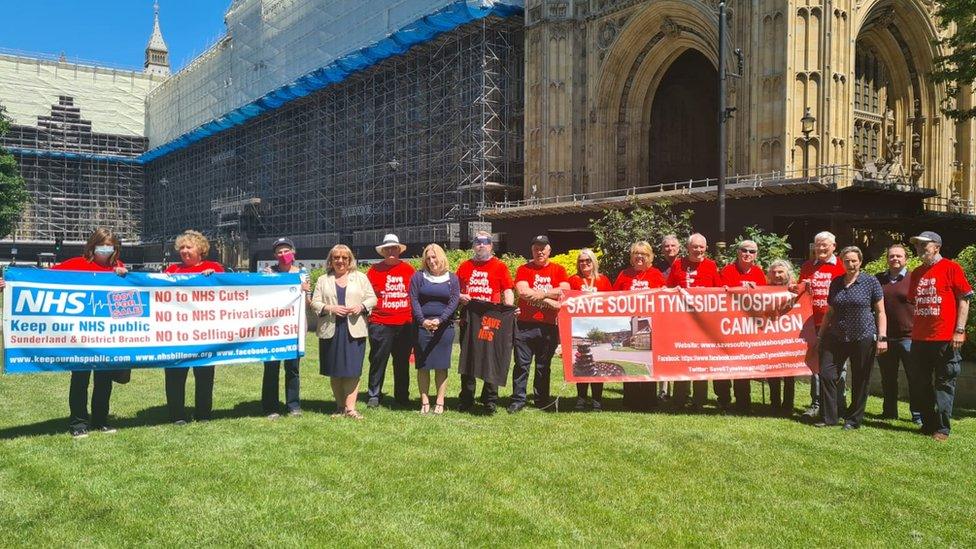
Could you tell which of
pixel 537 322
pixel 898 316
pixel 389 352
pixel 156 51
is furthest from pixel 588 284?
pixel 156 51

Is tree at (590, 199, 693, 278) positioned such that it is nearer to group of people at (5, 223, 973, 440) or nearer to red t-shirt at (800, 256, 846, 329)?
group of people at (5, 223, 973, 440)

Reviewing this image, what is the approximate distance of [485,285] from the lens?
7.69m

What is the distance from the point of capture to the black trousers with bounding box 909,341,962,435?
6812 mm

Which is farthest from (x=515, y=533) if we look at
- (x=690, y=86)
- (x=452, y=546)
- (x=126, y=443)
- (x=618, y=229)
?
(x=690, y=86)

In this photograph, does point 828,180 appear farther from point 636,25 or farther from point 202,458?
point 202,458

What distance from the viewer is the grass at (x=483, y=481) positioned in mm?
4293

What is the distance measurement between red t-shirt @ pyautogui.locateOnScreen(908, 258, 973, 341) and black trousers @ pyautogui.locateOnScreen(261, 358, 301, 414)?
20.4 feet

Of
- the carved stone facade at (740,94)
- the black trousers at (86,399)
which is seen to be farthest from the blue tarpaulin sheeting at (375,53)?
the black trousers at (86,399)

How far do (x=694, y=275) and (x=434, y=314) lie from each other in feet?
9.32

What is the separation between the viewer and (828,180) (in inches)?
926

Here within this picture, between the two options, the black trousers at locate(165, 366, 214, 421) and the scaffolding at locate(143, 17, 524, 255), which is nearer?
the black trousers at locate(165, 366, 214, 421)

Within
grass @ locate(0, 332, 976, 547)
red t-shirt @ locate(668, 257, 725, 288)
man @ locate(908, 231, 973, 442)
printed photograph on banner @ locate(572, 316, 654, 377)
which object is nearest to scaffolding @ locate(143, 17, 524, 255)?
red t-shirt @ locate(668, 257, 725, 288)

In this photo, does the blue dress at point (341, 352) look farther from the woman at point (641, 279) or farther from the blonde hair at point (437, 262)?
the woman at point (641, 279)

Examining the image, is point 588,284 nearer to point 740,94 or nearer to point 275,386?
point 275,386
